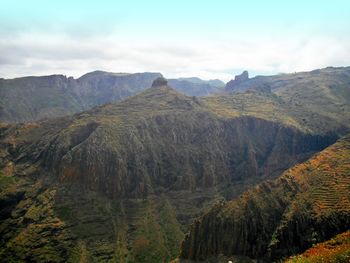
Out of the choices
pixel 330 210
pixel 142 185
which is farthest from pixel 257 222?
pixel 142 185

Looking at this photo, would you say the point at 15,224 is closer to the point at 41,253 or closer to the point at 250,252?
the point at 41,253

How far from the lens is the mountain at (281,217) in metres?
101

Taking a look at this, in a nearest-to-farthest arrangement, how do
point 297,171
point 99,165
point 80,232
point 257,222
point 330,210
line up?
point 330,210 < point 257,222 < point 297,171 < point 80,232 < point 99,165

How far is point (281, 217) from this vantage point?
108438mm

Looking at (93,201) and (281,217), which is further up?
(281,217)

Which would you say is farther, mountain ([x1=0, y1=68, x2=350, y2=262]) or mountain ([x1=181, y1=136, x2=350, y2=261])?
mountain ([x1=0, y1=68, x2=350, y2=262])

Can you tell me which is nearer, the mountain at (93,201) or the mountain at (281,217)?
the mountain at (281,217)

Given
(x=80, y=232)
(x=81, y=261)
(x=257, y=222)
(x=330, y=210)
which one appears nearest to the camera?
(x=330, y=210)

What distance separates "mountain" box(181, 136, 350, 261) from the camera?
331ft

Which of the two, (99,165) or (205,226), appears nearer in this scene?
(205,226)

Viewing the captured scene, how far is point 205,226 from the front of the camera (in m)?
115

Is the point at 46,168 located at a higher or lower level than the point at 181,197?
higher

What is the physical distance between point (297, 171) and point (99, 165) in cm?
9068

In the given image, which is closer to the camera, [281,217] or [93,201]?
[281,217]
